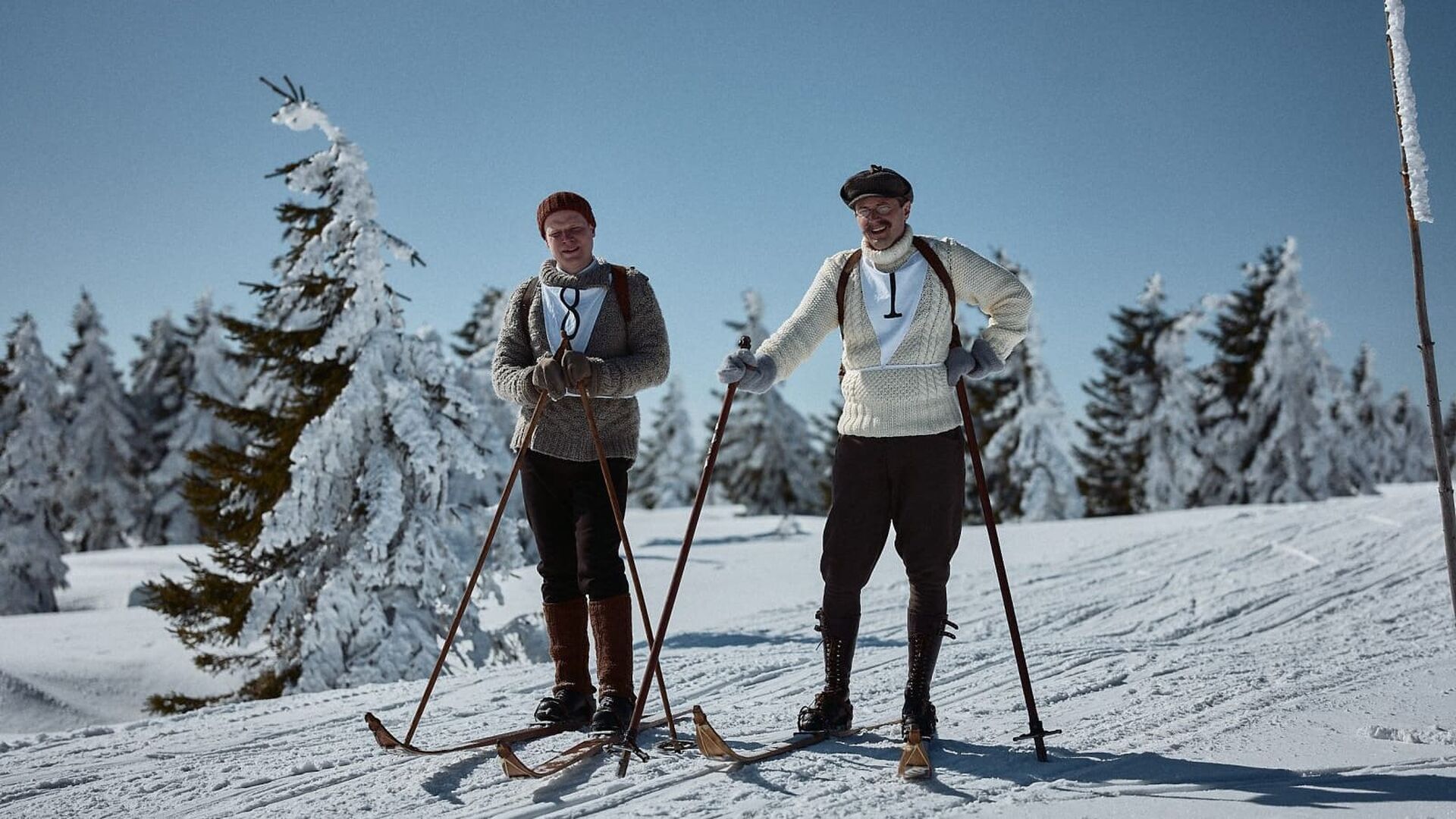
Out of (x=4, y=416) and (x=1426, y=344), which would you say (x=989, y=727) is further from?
(x=4, y=416)

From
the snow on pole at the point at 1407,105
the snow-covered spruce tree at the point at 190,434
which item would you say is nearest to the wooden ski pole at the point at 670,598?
the snow on pole at the point at 1407,105

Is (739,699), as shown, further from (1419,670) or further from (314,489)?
(314,489)

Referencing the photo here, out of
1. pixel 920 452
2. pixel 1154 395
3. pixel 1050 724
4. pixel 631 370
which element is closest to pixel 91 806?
pixel 631 370

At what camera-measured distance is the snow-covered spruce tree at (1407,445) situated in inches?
1962

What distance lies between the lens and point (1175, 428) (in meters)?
30.3

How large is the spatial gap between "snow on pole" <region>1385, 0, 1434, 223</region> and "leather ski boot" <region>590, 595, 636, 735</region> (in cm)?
433

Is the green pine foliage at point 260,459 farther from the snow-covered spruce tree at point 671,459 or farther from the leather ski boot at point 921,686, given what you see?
the snow-covered spruce tree at point 671,459

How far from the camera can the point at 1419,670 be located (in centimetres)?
500

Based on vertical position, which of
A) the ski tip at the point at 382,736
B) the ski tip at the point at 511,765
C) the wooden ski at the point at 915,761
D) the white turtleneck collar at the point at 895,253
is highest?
the white turtleneck collar at the point at 895,253

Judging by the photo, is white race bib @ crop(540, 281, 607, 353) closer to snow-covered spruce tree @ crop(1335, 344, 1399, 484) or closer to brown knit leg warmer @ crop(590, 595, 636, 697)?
brown knit leg warmer @ crop(590, 595, 636, 697)

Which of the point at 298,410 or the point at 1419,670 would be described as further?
the point at 298,410

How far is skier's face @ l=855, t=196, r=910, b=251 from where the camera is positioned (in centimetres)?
396

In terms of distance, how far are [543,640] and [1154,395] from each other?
2645 centimetres

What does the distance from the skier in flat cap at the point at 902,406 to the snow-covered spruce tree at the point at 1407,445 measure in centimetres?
5166
